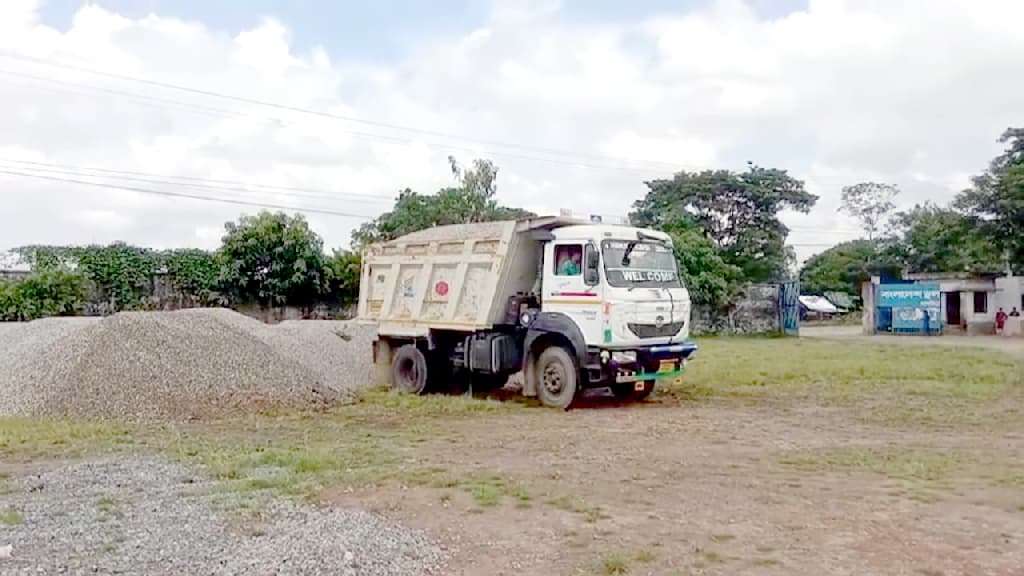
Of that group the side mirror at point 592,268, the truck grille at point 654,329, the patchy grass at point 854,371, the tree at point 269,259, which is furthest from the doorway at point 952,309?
the side mirror at point 592,268

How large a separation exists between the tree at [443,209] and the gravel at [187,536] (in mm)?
22213

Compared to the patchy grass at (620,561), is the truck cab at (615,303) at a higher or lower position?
higher

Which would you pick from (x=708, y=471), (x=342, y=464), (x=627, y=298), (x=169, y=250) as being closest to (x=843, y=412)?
(x=627, y=298)

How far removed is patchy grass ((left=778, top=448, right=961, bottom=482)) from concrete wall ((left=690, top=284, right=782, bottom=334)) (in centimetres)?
2368

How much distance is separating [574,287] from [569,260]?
418mm

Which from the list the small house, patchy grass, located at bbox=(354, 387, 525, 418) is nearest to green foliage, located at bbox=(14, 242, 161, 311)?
patchy grass, located at bbox=(354, 387, 525, 418)

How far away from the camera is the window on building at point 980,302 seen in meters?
34.1

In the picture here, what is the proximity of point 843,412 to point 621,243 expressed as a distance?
376 centimetres

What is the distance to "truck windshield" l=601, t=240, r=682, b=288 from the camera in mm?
11773

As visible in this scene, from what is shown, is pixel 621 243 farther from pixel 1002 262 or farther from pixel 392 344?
pixel 1002 262

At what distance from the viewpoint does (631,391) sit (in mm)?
13383

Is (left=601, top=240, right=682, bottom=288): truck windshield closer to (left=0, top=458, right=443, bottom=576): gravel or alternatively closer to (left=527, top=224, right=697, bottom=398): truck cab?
(left=527, top=224, right=697, bottom=398): truck cab

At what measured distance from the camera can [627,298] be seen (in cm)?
1159

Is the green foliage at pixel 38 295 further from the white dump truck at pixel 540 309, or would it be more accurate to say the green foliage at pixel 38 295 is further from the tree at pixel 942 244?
the tree at pixel 942 244
